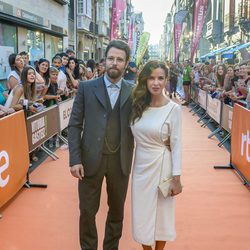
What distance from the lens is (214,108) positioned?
35.3 ft

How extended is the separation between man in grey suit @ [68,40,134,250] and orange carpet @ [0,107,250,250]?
1.00 m

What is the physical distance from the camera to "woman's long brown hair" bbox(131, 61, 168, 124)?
3.06m

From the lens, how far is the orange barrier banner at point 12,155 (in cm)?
473

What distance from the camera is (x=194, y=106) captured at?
16.9 metres

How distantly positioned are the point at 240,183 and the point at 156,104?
141 inches

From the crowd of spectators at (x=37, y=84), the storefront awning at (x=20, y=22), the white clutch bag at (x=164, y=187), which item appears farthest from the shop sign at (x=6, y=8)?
the white clutch bag at (x=164, y=187)

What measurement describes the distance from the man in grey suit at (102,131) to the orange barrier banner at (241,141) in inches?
121

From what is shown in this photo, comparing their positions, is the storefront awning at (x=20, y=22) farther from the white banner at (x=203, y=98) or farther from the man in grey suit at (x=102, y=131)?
the man in grey suit at (x=102, y=131)

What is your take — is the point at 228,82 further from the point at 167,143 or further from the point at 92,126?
the point at 92,126

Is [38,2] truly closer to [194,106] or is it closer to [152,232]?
[194,106]

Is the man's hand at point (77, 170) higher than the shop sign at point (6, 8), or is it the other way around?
the shop sign at point (6, 8)

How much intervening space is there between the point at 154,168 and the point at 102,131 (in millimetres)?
508

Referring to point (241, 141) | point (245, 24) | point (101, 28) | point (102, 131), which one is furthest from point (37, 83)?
point (101, 28)

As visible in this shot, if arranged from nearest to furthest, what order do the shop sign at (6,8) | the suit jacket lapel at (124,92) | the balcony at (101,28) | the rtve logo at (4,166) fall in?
the suit jacket lapel at (124,92), the rtve logo at (4,166), the shop sign at (6,8), the balcony at (101,28)
